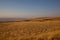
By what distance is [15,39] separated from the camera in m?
5.48

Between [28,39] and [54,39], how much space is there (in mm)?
1129

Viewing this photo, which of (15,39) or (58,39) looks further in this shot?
(15,39)

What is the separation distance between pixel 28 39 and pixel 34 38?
0.29 m

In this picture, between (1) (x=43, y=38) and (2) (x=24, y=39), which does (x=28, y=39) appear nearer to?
(2) (x=24, y=39)

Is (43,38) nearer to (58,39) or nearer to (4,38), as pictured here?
(58,39)

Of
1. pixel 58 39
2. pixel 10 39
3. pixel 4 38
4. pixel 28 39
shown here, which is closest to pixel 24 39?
pixel 28 39

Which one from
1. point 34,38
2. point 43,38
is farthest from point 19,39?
point 43,38

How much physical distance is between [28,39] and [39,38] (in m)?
0.49

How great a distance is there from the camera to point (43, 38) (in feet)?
17.7

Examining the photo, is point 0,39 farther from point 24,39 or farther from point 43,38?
point 43,38

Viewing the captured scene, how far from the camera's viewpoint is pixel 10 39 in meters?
5.50

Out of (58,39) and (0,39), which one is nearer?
(58,39)

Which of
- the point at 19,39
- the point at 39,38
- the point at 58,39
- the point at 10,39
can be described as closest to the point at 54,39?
the point at 58,39

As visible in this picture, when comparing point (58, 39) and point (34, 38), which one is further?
point (34, 38)
